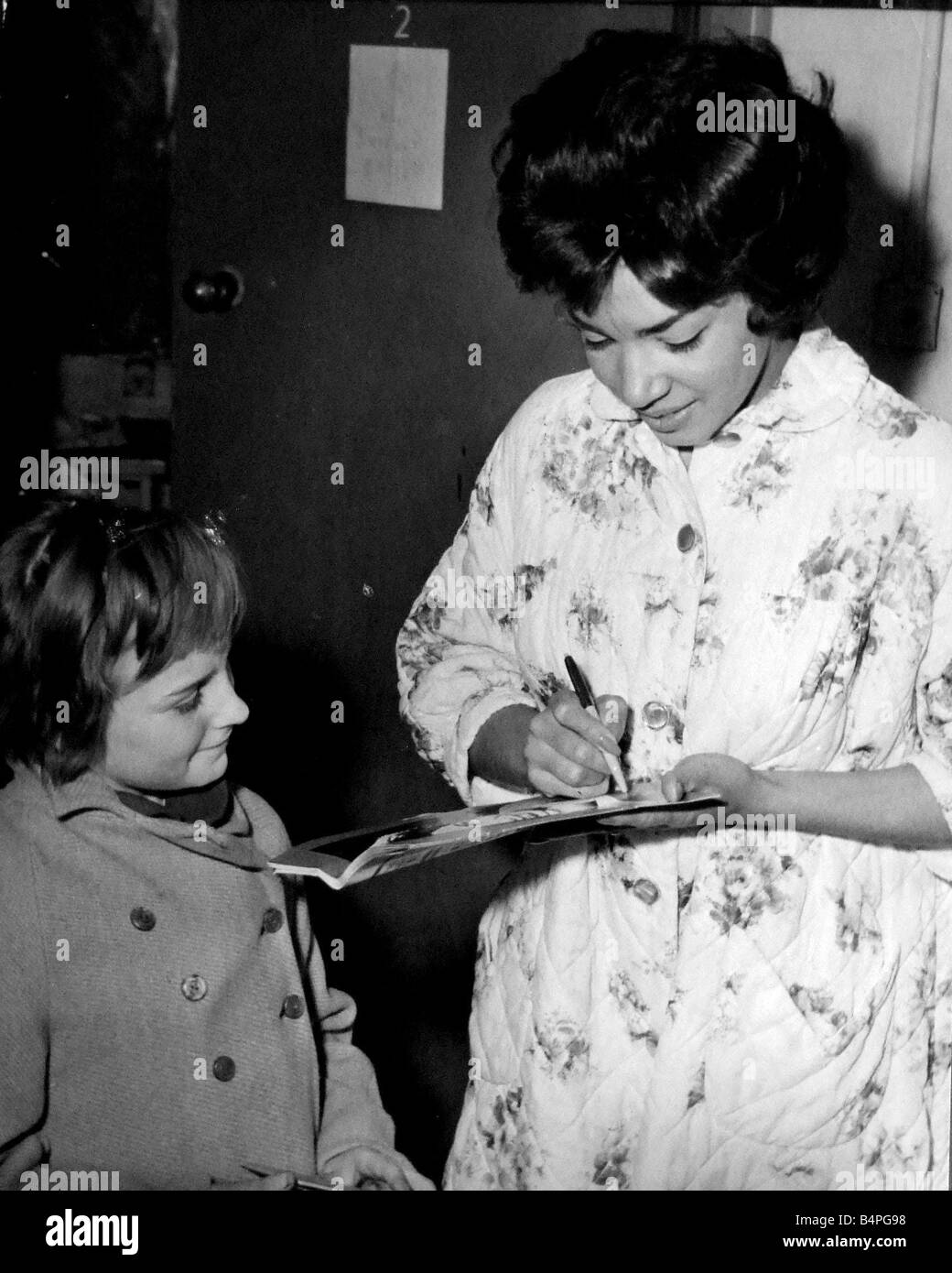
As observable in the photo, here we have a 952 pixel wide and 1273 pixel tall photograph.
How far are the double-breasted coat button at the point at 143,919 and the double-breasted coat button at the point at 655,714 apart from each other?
0.37 meters

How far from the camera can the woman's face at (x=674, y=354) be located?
90 centimetres

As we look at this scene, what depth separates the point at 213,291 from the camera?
59.9 inches

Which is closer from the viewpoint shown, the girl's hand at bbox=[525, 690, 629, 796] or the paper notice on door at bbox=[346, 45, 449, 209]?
the girl's hand at bbox=[525, 690, 629, 796]

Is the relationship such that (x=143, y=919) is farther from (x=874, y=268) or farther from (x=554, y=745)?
(x=874, y=268)

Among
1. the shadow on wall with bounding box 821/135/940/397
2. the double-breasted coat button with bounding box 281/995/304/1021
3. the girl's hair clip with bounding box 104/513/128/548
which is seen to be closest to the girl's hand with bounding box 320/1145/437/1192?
the double-breasted coat button with bounding box 281/995/304/1021

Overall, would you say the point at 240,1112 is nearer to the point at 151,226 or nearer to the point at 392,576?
the point at 392,576

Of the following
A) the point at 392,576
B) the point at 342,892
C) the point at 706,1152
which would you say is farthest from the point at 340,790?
the point at 706,1152
